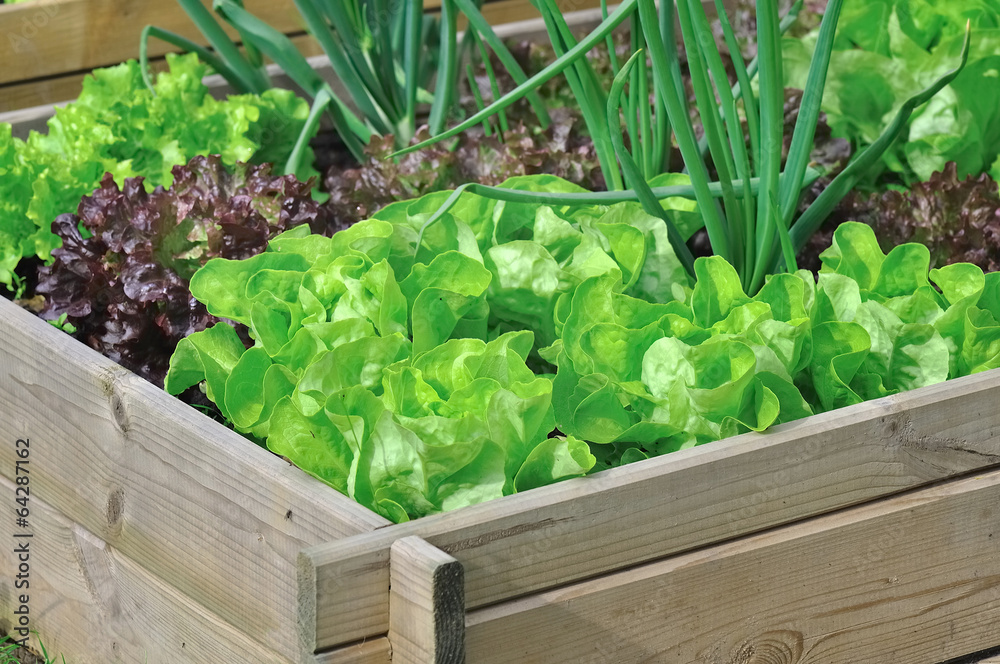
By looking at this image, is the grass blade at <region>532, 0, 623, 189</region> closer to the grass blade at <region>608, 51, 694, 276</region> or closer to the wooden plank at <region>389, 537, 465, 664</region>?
the grass blade at <region>608, 51, 694, 276</region>

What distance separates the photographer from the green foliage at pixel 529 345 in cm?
103

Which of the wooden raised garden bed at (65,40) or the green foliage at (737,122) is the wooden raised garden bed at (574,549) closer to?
the green foliage at (737,122)

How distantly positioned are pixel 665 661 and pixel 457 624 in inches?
10.1

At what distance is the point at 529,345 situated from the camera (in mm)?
1137

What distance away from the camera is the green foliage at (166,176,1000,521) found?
103 cm

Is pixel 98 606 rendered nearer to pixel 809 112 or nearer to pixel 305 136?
pixel 305 136

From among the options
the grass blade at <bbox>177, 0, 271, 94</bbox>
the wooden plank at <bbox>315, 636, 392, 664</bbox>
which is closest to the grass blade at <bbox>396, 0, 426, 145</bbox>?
the grass blade at <bbox>177, 0, 271, 94</bbox>

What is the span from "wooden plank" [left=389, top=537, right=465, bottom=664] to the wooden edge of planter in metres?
0.02

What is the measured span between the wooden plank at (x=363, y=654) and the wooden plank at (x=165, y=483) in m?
0.02

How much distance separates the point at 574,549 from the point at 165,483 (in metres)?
0.46

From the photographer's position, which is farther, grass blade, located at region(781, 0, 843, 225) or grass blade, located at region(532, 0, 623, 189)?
grass blade, located at region(532, 0, 623, 189)

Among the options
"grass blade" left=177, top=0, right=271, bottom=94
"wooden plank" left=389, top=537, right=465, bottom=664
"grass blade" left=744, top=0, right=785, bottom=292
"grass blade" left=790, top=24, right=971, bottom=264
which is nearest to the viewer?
"wooden plank" left=389, top=537, right=465, bottom=664

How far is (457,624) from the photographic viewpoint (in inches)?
35.1

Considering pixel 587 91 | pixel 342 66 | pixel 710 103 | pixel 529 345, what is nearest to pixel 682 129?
pixel 710 103
